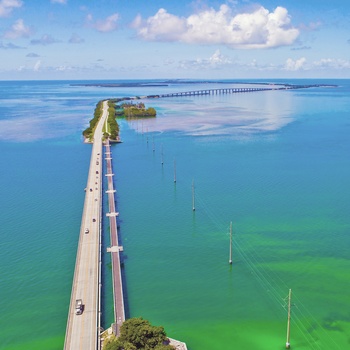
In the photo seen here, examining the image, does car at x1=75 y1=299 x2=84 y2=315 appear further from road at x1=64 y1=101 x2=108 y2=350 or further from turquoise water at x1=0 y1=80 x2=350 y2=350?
turquoise water at x1=0 y1=80 x2=350 y2=350

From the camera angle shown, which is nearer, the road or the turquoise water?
the road

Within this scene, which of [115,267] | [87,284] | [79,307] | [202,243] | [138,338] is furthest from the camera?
[202,243]

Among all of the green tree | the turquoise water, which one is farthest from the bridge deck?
the green tree

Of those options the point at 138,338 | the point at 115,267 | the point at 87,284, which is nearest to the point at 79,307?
Answer: the point at 87,284

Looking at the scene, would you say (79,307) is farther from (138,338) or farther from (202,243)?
(202,243)

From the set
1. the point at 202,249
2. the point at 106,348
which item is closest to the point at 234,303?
the point at 202,249
